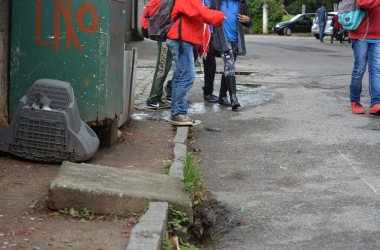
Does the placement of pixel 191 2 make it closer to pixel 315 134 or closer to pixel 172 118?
pixel 172 118

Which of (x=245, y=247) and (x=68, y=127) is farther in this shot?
(x=68, y=127)

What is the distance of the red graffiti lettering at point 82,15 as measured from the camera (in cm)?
577

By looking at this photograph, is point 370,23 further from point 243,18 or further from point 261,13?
point 261,13

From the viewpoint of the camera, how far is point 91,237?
12.6 ft

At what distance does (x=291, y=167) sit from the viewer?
603cm

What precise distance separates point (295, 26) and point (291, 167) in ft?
135

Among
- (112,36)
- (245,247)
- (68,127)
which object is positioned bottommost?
(245,247)

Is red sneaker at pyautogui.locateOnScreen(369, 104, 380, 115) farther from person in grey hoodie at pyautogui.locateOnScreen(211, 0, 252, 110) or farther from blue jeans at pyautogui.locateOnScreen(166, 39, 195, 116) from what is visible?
blue jeans at pyautogui.locateOnScreen(166, 39, 195, 116)

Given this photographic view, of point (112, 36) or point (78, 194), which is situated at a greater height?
point (112, 36)

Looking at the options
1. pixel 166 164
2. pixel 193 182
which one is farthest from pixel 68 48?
pixel 193 182

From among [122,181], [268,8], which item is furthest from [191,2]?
[268,8]

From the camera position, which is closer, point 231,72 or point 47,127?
point 47,127

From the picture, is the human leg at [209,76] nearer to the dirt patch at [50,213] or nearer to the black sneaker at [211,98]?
the black sneaker at [211,98]

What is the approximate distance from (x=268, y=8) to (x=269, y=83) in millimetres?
43419
